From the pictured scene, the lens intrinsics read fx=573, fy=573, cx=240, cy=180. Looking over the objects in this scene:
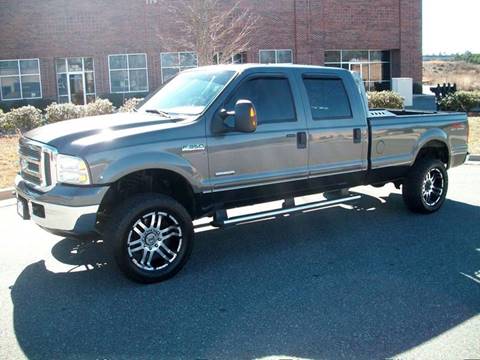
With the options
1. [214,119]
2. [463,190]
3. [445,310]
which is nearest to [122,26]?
[463,190]

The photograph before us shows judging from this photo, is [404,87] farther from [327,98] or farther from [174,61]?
[327,98]

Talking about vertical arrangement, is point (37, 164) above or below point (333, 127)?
below

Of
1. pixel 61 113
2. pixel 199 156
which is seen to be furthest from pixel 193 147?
pixel 61 113

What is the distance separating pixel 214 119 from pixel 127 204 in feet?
4.07

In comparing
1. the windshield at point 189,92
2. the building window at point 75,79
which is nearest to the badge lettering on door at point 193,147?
the windshield at point 189,92

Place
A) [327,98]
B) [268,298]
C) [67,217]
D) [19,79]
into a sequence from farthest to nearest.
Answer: [19,79], [327,98], [67,217], [268,298]

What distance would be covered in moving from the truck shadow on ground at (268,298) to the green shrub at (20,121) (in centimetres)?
1345

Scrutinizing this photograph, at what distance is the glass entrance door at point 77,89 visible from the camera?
105 feet

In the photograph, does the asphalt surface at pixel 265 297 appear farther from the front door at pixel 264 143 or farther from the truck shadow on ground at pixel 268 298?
the front door at pixel 264 143

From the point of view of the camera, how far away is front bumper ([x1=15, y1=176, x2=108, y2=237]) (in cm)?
511

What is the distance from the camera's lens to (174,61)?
109 feet

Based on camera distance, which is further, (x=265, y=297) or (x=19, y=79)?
(x=19, y=79)

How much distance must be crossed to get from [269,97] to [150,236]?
207 cm

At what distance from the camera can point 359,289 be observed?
5.18m
